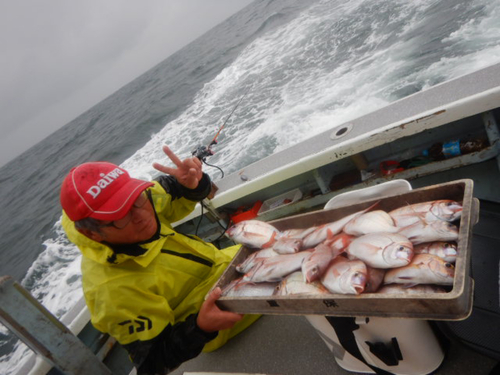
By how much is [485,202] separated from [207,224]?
280 centimetres

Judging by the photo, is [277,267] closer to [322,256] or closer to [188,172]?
[322,256]

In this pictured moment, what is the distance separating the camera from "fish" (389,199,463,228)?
1328 mm

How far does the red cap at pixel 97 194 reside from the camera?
1.71m

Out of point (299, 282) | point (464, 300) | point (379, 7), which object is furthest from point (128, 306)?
point (379, 7)

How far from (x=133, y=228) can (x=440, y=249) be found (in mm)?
1609

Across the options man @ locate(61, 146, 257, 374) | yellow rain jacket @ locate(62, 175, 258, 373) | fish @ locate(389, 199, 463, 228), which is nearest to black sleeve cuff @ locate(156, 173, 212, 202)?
yellow rain jacket @ locate(62, 175, 258, 373)

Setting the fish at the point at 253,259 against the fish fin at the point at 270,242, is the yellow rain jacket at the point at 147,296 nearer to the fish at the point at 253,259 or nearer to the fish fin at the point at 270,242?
the fish at the point at 253,259

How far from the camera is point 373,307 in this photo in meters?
1.18

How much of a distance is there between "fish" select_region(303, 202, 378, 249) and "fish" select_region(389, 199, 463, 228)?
7.4 inches

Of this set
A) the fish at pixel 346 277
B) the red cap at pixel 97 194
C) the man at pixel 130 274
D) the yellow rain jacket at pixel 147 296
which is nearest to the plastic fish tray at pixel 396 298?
the fish at pixel 346 277

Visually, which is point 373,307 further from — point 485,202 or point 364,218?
point 485,202

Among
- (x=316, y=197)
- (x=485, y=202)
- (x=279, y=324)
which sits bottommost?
(x=485, y=202)

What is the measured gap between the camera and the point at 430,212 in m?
1.36

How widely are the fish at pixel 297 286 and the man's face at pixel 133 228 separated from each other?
94 centimetres
